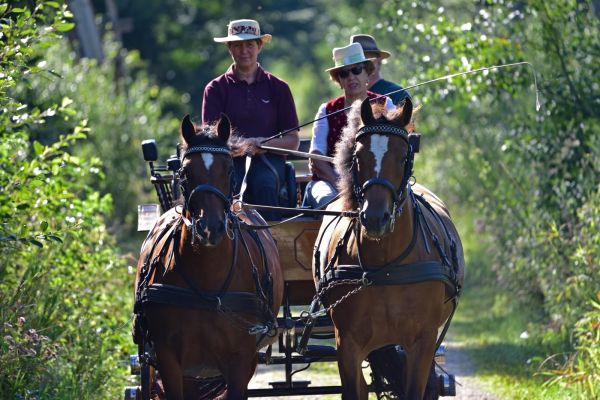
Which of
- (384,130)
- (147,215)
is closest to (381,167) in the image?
(384,130)

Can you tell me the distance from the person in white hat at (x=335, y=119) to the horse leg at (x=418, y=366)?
1.57 metres

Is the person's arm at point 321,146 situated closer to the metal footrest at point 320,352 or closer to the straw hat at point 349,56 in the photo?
the straw hat at point 349,56

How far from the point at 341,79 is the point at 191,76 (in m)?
22.9

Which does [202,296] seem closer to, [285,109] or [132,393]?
[132,393]

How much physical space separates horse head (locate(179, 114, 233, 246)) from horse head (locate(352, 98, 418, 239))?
0.73 m

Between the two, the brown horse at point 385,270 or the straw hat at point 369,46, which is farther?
the straw hat at point 369,46

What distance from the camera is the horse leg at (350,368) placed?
6613mm

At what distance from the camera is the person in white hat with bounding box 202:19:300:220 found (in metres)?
8.23

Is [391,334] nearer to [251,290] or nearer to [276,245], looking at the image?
[251,290]

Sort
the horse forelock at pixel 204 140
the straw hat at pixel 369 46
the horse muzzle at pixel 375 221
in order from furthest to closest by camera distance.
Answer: the straw hat at pixel 369 46, the horse forelock at pixel 204 140, the horse muzzle at pixel 375 221

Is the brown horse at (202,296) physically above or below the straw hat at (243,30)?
below

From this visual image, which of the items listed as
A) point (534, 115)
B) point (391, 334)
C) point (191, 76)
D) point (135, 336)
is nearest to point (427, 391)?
point (391, 334)

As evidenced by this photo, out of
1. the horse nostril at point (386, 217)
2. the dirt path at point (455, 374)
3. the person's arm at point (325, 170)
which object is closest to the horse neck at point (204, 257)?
the horse nostril at point (386, 217)

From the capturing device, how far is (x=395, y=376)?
719 cm
